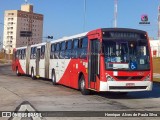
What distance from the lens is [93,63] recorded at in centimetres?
1750

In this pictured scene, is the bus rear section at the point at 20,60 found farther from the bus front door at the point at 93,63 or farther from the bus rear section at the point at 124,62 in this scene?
the bus rear section at the point at 124,62

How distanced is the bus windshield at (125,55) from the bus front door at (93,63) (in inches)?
24.4

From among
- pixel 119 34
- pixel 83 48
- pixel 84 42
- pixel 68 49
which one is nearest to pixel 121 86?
pixel 119 34

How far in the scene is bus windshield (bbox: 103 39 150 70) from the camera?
1644 cm

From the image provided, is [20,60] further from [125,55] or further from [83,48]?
[125,55]

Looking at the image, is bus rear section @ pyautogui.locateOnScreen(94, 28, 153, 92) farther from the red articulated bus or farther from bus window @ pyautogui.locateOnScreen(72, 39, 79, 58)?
bus window @ pyautogui.locateOnScreen(72, 39, 79, 58)

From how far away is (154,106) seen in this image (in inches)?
561

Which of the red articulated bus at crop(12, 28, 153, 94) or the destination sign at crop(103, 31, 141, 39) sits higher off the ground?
the destination sign at crop(103, 31, 141, 39)

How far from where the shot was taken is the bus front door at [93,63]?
1703cm

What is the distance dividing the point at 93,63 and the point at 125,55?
Answer: 5.28 ft

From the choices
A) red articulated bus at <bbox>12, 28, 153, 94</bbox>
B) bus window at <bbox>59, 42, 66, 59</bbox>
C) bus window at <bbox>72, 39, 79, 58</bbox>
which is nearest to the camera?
red articulated bus at <bbox>12, 28, 153, 94</bbox>

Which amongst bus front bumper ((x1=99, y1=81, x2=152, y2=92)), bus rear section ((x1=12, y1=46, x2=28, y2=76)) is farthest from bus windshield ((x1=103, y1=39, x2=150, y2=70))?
bus rear section ((x1=12, y1=46, x2=28, y2=76))

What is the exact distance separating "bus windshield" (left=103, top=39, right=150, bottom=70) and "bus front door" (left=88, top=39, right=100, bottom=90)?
2.03ft

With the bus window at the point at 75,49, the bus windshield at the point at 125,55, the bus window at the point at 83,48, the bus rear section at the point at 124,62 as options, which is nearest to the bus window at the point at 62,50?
the bus window at the point at 75,49
